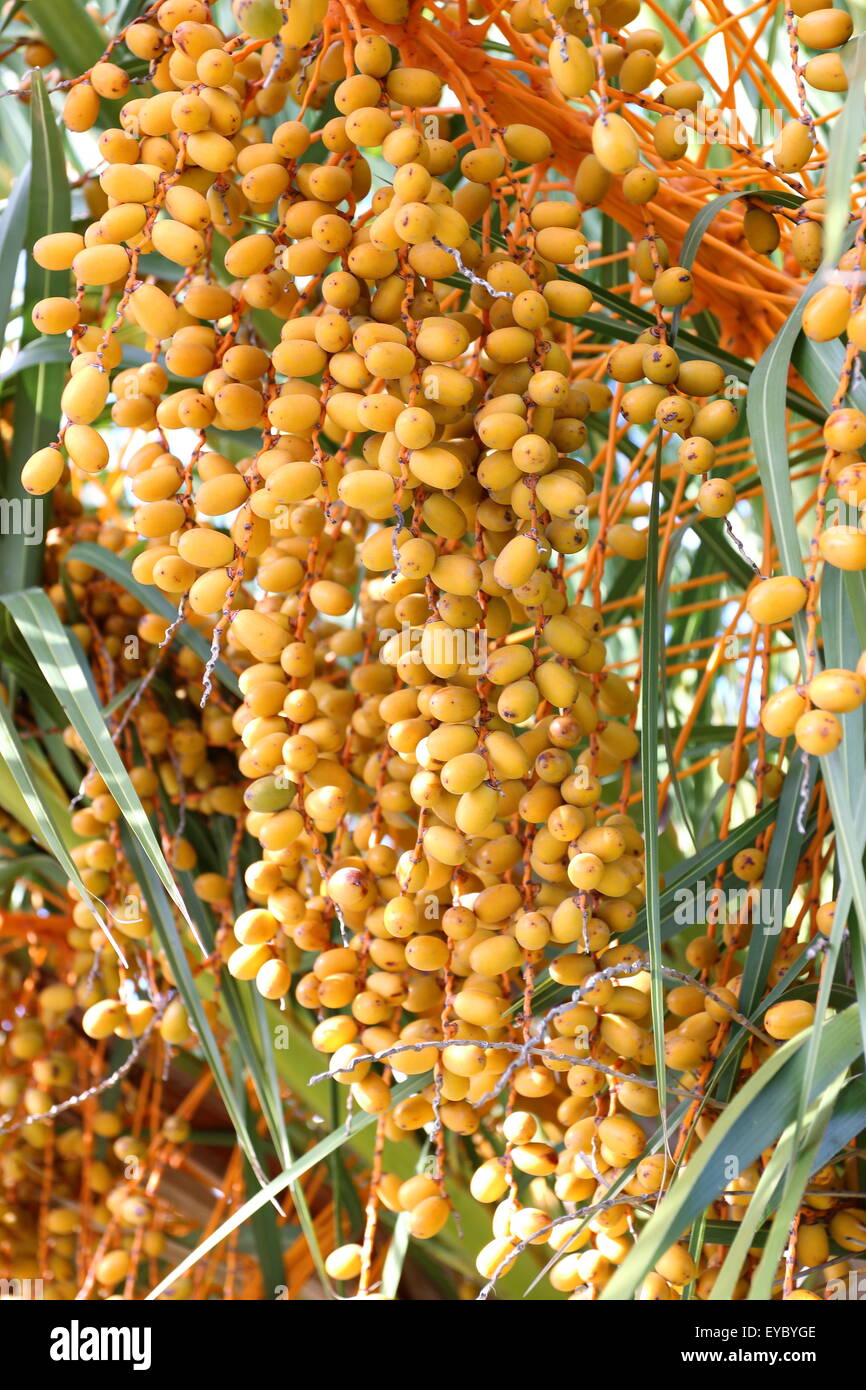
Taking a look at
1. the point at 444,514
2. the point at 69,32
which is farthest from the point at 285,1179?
the point at 69,32

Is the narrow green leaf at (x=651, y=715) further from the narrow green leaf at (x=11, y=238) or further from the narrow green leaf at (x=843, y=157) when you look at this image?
the narrow green leaf at (x=11, y=238)

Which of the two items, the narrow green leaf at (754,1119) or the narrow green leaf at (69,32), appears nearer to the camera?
the narrow green leaf at (754,1119)

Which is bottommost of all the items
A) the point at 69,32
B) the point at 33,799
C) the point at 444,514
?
the point at 33,799

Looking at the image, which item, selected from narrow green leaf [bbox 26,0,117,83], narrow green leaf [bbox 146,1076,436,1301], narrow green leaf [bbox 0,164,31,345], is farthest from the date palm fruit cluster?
narrow green leaf [bbox 26,0,117,83]

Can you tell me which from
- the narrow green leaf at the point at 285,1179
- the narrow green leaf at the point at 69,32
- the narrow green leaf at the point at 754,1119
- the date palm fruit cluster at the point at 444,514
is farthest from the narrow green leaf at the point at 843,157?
the narrow green leaf at the point at 69,32

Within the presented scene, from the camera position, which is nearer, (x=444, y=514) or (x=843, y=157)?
(x=843, y=157)

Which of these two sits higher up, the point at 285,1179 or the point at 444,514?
the point at 444,514

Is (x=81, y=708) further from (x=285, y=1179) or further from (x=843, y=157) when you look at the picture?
(x=843, y=157)
